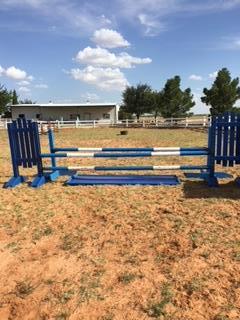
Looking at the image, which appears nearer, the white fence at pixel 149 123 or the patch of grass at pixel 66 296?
the patch of grass at pixel 66 296

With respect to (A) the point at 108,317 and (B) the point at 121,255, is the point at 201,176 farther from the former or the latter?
(A) the point at 108,317

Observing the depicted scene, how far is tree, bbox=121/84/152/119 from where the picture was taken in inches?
2172

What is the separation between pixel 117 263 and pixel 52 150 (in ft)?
16.8

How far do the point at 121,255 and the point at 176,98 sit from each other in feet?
145

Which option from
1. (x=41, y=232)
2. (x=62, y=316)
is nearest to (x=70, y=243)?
(x=41, y=232)

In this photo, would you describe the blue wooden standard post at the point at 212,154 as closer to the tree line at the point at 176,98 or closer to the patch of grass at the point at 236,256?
the patch of grass at the point at 236,256

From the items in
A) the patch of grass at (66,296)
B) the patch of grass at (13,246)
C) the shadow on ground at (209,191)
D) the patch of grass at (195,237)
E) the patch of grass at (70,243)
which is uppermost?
the patch of grass at (195,237)

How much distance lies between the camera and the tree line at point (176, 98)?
38750 millimetres

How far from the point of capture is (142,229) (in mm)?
5117

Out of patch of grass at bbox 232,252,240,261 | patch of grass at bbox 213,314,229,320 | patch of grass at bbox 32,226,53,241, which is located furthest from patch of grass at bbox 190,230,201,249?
patch of grass at bbox 32,226,53,241

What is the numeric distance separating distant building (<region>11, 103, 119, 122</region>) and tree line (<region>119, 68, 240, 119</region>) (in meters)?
3.80

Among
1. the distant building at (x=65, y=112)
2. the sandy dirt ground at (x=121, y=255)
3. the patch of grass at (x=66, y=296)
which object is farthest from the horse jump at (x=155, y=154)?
the distant building at (x=65, y=112)

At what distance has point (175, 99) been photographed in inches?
1836

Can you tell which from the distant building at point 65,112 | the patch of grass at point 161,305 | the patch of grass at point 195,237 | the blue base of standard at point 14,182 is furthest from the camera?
the distant building at point 65,112
